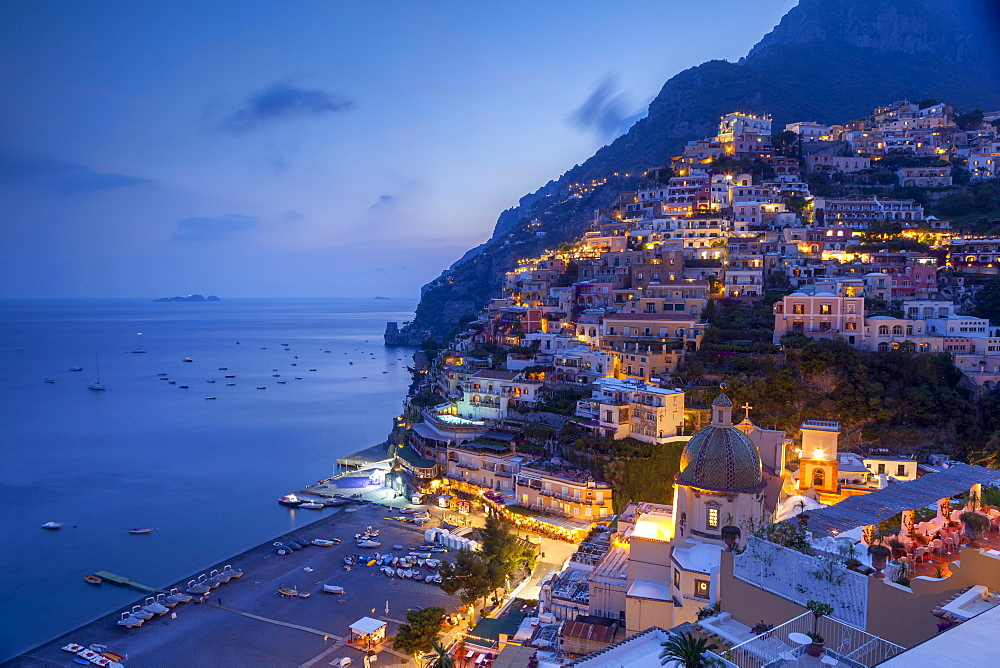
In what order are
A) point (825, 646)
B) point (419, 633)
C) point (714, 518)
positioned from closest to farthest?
point (825, 646), point (714, 518), point (419, 633)

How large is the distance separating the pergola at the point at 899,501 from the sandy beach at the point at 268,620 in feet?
53.1

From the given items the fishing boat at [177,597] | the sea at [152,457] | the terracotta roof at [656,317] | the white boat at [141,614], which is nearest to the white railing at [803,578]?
the white boat at [141,614]

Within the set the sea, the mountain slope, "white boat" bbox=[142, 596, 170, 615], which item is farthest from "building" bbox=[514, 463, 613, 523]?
the mountain slope

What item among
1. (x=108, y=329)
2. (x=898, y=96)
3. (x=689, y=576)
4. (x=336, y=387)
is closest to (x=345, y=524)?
(x=689, y=576)

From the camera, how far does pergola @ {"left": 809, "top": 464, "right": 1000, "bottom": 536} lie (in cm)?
1561

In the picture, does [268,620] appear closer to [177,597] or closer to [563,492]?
[177,597]

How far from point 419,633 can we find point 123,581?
1793cm

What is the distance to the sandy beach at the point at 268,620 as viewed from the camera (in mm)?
24312

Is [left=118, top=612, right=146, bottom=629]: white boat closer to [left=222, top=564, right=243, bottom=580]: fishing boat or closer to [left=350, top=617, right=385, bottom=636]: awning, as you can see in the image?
[left=222, top=564, right=243, bottom=580]: fishing boat

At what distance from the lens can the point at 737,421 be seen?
33625 mm

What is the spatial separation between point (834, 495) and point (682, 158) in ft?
173

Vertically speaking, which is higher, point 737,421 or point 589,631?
point 737,421

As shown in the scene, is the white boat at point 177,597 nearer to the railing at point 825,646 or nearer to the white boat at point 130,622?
the white boat at point 130,622

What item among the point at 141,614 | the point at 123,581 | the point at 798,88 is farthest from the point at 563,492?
the point at 798,88
